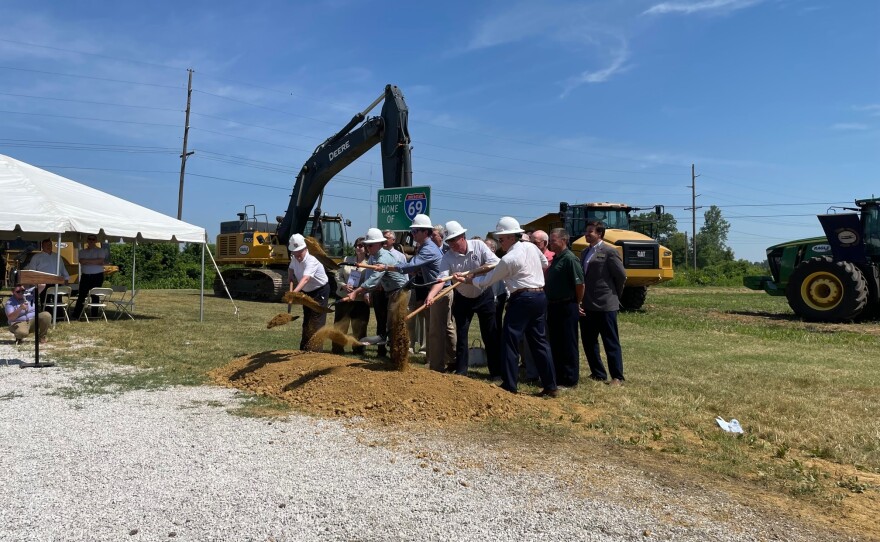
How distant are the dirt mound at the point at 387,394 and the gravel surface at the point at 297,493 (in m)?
0.55

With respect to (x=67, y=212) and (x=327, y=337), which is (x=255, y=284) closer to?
(x=67, y=212)

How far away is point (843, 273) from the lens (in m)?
14.8

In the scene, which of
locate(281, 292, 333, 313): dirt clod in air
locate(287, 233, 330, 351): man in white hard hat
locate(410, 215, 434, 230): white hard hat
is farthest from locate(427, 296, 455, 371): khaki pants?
locate(287, 233, 330, 351): man in white hard hat

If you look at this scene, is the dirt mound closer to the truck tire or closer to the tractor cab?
the truck tire

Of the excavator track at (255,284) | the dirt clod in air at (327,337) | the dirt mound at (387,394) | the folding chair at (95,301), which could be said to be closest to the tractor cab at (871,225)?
the dirt mound at (387,394)

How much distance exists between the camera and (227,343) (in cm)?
1059

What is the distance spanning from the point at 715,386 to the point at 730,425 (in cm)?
183

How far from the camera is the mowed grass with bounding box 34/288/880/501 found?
501 centimetres

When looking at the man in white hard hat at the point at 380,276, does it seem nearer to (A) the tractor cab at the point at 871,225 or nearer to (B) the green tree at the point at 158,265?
(A) the tractor cab at the point at 871,225

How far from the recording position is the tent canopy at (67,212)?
11953 mm

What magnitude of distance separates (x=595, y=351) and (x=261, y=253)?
15.3 meters

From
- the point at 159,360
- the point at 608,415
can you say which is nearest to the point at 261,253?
the point at 159,360

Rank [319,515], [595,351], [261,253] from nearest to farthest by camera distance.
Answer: [319,515]
[595,351]
[261,253]

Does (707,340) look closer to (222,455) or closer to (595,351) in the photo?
(595,351)
